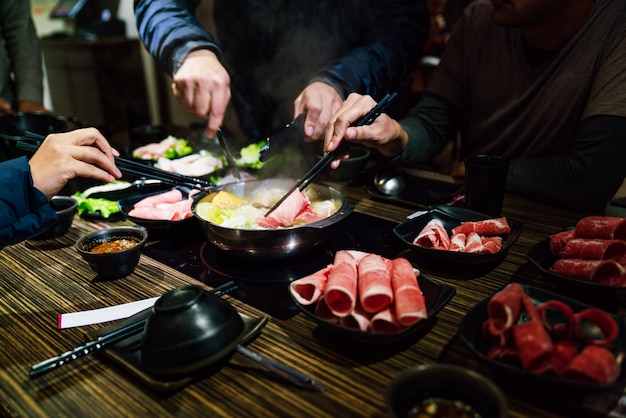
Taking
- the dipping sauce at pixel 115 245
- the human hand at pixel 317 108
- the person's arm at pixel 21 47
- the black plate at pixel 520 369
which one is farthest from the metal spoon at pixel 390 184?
the person's arm at pixel 21 47

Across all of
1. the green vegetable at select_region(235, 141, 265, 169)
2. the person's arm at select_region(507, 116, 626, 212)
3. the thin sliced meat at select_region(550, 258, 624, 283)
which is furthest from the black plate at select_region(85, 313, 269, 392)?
the person's arm at select_region(507, 116, 626, 212)

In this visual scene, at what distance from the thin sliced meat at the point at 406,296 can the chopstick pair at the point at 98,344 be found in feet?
2.24

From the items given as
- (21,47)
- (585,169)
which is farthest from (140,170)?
(21,47)

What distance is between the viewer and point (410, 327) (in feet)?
3.56

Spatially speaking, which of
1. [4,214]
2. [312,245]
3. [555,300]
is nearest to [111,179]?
[4,214]

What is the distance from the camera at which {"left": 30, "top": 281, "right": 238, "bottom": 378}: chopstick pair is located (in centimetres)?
108

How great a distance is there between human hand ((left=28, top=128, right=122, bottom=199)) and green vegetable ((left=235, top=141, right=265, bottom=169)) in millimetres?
1059

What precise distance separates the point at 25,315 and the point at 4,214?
0.31 m

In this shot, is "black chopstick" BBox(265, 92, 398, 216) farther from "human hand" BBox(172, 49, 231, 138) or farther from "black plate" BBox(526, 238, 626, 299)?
"black plate" BBox(526, 238, 626, 299)

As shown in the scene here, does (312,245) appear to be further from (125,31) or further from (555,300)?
(125,31)

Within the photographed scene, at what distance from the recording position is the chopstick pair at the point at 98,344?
1.08m

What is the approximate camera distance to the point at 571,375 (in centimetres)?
93

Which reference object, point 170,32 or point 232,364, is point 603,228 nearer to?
point 232,364

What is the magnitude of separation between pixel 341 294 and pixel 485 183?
2.98 ft
